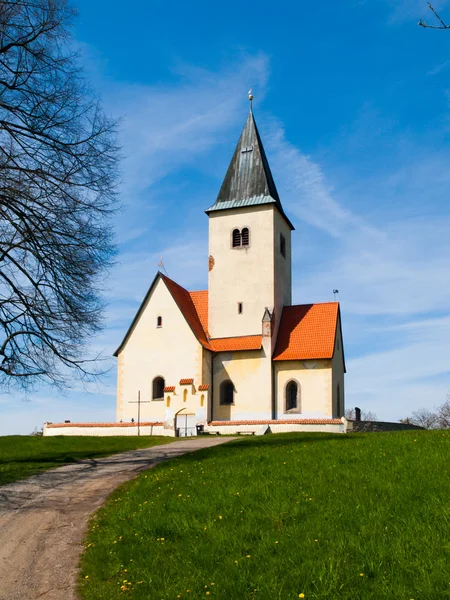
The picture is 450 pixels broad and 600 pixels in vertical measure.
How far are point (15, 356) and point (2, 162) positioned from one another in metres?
4.95

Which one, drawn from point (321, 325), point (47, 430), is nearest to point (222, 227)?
point (321, 325)

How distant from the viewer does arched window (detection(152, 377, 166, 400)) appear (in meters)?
38.1

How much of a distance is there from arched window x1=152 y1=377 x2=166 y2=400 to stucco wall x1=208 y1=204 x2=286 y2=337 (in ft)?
13.6

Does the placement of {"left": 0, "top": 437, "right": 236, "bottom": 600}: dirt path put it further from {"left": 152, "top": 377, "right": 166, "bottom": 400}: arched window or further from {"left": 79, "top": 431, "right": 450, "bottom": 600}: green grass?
{"left": 152, "top": 377, "right": 166, "bottom": 400}: arched window

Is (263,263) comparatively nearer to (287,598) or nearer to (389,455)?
(389,455)

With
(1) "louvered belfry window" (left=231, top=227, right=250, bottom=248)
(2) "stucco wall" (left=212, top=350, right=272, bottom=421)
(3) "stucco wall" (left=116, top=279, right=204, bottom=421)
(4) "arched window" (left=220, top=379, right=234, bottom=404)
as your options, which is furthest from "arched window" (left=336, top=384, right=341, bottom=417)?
(1) "louvered belfry window" (left=231, top=227, right=250, bottom=248)

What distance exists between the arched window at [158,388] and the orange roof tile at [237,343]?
11.6 ft

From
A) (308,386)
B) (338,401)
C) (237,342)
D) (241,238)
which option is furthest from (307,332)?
(241,238)

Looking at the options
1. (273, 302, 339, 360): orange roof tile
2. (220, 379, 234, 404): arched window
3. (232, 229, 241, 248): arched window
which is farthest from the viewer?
(232, 229, 241, 248): arched window

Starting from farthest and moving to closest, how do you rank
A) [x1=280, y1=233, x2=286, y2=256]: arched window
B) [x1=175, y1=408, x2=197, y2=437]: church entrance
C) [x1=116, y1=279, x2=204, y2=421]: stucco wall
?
1. [x1=280, y1=233, x2=286, y2=256]: arched window
2. [x1=116, y1=279, x2=204, y2=421]: stucco wall
3. [x1=175, y1=408, x2=197, y2=437]: church entrance

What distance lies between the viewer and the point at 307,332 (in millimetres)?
38500

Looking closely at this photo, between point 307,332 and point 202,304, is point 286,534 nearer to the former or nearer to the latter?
point 307,332

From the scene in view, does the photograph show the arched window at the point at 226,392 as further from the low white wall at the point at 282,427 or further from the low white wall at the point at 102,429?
the low white wall at the point at 102,429

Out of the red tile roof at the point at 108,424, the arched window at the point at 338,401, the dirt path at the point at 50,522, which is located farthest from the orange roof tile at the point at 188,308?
the dirt path at the point at 50,522
